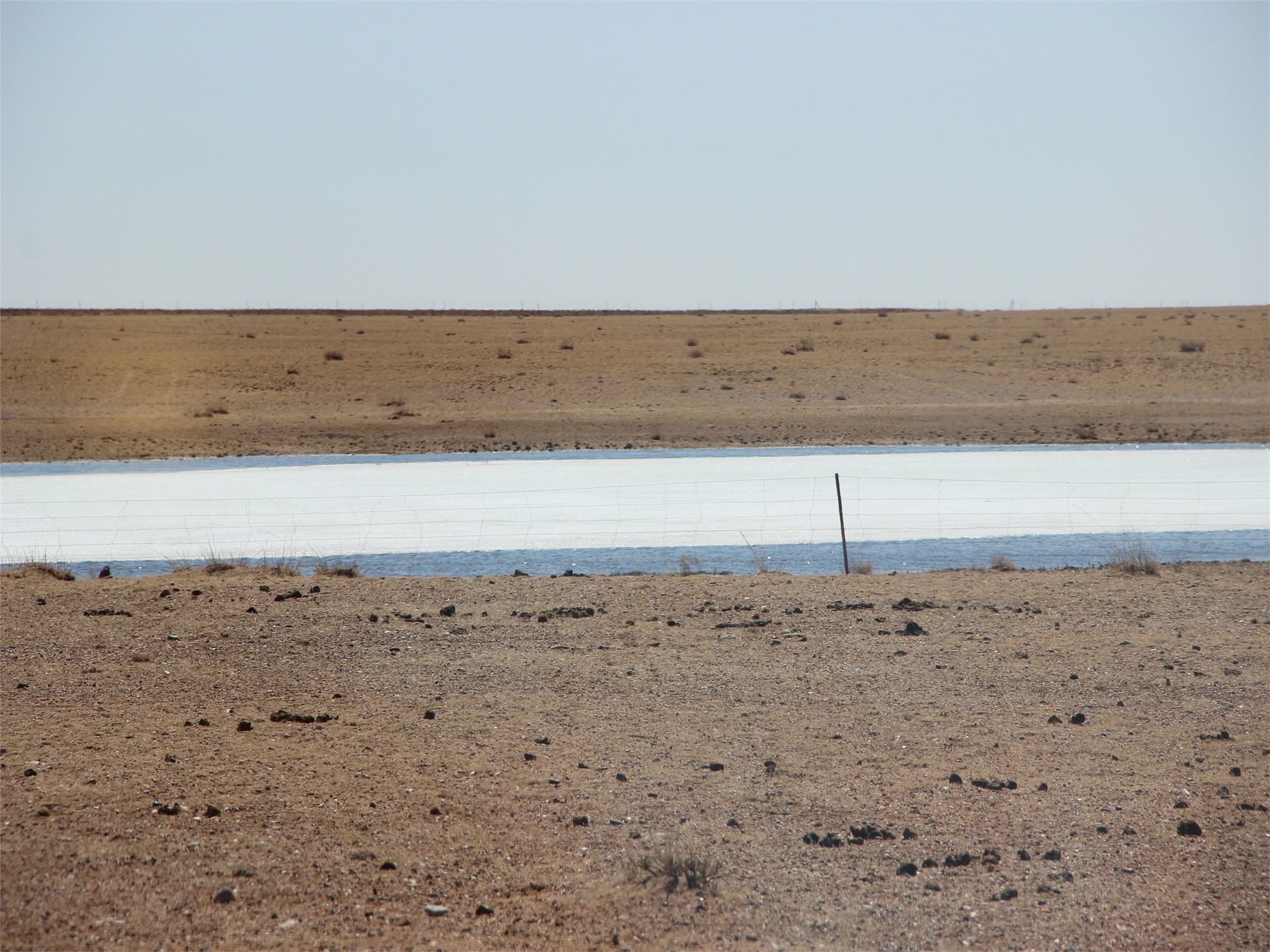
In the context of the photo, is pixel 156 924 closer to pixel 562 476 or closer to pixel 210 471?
pixel 562 476

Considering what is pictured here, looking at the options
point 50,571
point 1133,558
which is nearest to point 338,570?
point 50,571

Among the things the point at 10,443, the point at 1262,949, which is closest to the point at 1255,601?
the point at 1262,949

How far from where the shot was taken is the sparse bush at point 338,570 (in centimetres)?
1025

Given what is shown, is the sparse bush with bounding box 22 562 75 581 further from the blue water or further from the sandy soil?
the sandy soil

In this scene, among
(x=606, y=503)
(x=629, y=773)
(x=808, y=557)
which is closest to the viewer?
(x=629, y=773)

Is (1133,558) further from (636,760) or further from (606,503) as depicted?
(606,503)

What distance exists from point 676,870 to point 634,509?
11011 mm

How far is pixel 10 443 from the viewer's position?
23891 millimetres

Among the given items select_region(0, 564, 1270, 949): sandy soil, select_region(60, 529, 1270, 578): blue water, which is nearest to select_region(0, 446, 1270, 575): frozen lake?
select_region(60, 529, 1270, 578): blue water

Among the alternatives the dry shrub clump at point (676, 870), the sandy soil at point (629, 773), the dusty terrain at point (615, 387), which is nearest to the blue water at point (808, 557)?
the sandy soil at point (629, 773)

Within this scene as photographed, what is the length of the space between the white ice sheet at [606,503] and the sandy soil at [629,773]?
4186 mm

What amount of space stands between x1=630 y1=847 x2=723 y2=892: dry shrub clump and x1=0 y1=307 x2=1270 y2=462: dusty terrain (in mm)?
19756

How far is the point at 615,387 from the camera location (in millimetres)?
33562

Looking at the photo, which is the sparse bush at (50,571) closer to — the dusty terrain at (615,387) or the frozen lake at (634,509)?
the frozen lake at (634,509)
